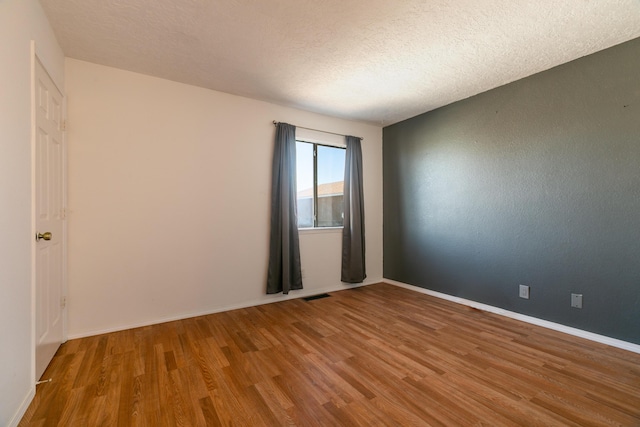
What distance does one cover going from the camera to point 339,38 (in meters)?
2.24

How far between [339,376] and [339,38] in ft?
8.58

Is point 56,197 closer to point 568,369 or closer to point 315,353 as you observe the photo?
point 315,353

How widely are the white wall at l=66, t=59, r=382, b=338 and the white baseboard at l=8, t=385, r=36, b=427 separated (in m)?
0.96

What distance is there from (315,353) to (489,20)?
291 centimetres

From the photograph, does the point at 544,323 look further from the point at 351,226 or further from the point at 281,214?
the point at 281,214

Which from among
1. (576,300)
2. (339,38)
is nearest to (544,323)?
(576,300)

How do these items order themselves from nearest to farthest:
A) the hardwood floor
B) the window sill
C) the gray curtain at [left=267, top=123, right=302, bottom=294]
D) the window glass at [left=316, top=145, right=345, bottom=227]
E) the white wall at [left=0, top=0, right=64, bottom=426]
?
the white wall at [left=0, top=0, right=64, bottom=426]
the hardwood floor
the gray curtain at [left=267, top=123, right=302, bottom=294]
the window sill
the window glass at [left=316, top=145, right=345, bottom=227]

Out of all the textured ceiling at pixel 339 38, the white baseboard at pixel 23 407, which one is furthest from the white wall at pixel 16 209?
the textured ceiling at pixel 339 38

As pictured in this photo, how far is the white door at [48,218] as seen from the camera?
1.83 meters

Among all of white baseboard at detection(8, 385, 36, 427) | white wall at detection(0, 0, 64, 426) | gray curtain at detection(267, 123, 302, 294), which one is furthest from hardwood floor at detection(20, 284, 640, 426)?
gray curtain at detection(267, 123, 302, 294)

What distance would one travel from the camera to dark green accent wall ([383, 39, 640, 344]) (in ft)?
7.64

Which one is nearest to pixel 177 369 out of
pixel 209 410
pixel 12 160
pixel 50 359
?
pixel 209 410

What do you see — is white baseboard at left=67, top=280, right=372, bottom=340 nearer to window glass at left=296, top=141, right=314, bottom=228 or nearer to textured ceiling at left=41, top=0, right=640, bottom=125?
window glass at left=296, top=141, right=314, bottom=228

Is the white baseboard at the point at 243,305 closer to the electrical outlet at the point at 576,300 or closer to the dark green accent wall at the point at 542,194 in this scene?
the dark green accent wall at the point at 542,194
